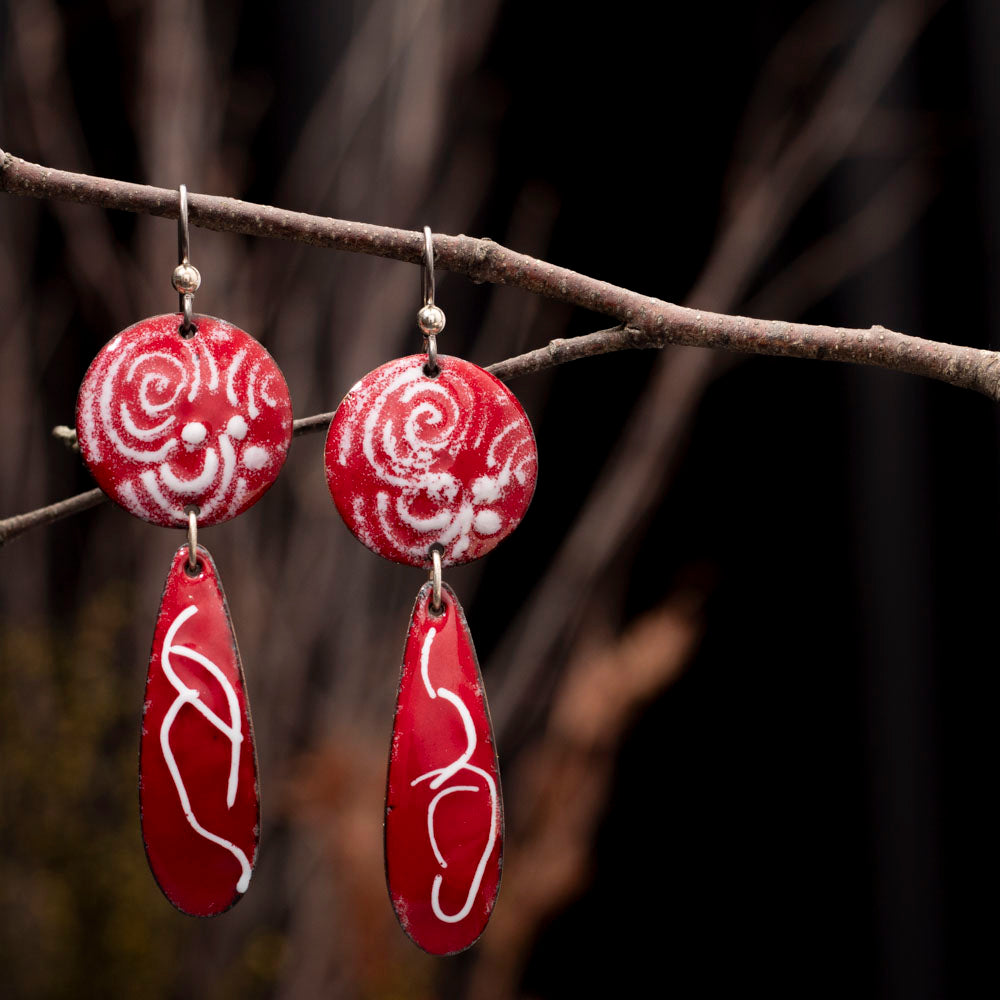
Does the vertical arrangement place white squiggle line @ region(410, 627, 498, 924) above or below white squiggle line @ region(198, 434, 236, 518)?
below

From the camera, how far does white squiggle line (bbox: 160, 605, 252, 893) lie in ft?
1.30

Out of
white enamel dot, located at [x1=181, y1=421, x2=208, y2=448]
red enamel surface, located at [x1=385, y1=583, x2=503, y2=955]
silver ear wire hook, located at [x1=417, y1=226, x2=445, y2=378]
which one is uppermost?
silver ear wire hook, located at [x1=417, y1=226, x2=445, y2=378]

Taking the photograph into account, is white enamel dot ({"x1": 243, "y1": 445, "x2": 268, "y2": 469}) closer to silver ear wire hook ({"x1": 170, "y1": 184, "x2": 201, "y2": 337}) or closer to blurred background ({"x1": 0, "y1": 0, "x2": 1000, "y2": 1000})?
silver ear wire hook ({"x1": 170, "y1": 184, "x2": 201, "y2": 337})

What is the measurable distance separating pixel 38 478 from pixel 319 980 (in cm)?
59

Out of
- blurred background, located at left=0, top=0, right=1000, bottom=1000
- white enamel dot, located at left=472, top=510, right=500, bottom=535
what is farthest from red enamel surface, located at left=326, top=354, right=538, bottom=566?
blurred background, located at left=0, top=0, right=1000, bottom=1000

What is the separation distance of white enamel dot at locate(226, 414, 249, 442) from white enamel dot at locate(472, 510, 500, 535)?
96 millimetres

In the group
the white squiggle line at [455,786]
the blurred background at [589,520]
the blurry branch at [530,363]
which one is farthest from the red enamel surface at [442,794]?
the blurred background at [589,520]

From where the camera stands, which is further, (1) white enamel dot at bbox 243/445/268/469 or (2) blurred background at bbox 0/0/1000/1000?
(2) blurred background at bbox 0/0/1000/1000

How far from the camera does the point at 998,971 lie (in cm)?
93

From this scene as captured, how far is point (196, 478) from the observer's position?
0.41 metres

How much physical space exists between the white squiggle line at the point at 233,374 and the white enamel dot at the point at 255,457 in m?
0.02

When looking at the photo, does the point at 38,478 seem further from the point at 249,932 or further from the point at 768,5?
the point at 768,5

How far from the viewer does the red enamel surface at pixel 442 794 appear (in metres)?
0.40

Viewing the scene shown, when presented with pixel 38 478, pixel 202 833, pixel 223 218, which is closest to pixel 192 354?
pixel 223 218
